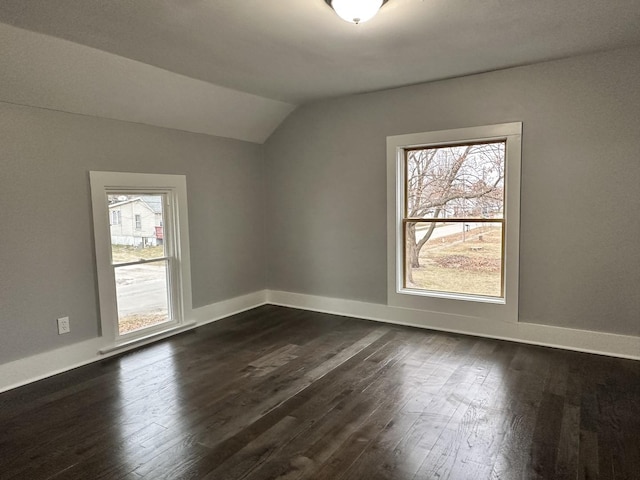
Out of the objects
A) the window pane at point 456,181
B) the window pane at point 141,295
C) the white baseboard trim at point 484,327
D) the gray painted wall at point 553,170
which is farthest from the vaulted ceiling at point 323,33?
the white baseboard trim at point 484,327

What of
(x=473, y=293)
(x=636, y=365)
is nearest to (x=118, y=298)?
(x=473, y=293)

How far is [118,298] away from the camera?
12.9 ft

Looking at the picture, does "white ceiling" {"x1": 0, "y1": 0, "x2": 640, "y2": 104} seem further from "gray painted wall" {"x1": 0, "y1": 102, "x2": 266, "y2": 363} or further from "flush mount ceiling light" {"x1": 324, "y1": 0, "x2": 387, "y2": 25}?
"gray painted wall" {"x1": 0, "y1": 102, "x2": 266, "y2": 363}

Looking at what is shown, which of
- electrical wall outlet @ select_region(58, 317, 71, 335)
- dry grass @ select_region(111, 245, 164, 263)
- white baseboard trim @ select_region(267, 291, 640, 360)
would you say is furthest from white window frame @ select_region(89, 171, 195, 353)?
white baseboard trim @ select_region(267, 291, 640, 360)

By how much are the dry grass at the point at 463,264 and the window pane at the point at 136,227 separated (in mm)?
2794

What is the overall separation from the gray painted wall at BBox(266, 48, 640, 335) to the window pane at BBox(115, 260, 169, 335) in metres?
2.12

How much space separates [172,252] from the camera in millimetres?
4457

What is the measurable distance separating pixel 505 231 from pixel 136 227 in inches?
141

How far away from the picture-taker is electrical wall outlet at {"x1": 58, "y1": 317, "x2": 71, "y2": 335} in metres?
3.48

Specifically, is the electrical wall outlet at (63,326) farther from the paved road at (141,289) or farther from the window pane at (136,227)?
the window pane at (136,227)

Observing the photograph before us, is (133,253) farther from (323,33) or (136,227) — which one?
(323,33)

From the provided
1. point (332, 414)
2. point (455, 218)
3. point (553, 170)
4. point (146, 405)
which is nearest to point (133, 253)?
point (146, 405)

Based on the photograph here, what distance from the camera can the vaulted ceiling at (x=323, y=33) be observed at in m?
2.44

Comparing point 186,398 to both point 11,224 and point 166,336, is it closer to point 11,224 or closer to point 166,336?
point 166,336
